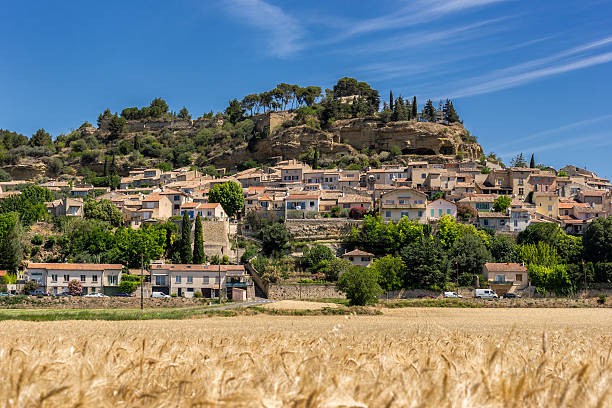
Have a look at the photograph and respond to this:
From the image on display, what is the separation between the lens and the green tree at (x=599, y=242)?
55.0 meters

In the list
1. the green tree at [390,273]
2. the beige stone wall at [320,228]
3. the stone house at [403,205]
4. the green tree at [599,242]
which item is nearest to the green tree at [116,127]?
the beige stone wall at [320,228]

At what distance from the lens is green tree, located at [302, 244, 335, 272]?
57.0m

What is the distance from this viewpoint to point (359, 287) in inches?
1827

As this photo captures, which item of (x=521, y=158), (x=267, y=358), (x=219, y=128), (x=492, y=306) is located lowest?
(x=492, y=306)

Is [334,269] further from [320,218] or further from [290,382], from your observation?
[290,382]

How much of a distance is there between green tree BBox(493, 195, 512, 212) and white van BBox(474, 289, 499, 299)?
18127 mm

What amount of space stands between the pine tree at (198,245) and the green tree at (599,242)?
110 ft

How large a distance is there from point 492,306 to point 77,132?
106 m

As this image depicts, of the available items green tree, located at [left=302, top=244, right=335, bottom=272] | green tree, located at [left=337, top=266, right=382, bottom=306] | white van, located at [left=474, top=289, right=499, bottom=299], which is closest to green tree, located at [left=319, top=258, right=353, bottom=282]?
green tree, located at [left=302, top=244, right=335, bottom=272]

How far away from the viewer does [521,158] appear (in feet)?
340

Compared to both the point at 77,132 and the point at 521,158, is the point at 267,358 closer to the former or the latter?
→ the point at 521,158

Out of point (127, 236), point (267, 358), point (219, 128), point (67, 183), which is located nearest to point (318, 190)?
point (127, 236)

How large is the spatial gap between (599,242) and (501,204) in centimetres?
1432

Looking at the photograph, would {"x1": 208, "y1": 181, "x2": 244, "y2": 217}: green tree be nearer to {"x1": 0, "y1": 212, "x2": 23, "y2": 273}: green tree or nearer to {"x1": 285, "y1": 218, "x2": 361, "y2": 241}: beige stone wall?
{"x1": 285, "y1": 218, "x2": 361, "y2": 241}: beige stone wall
